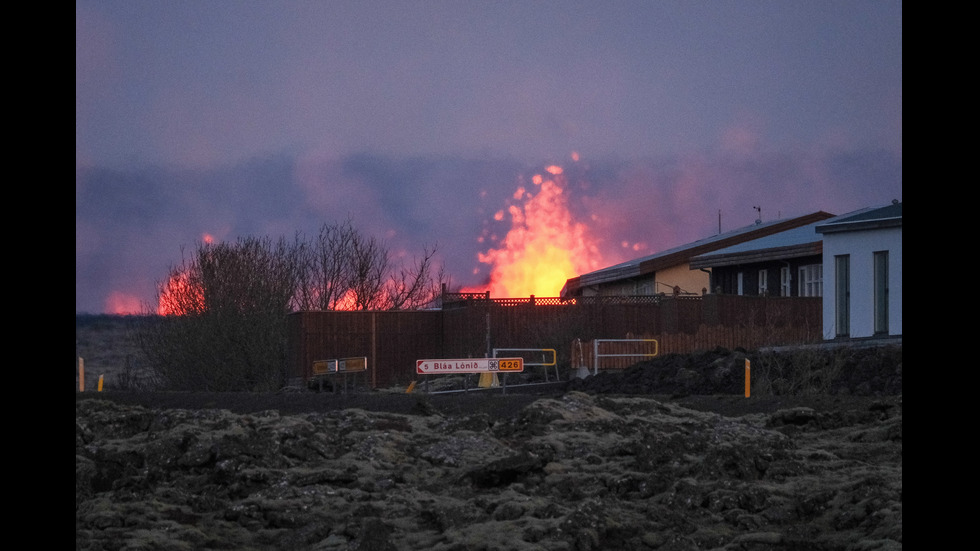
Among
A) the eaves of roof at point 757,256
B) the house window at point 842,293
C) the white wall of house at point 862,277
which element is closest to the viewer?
the white wall of house at point 862,277

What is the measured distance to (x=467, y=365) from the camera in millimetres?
17594

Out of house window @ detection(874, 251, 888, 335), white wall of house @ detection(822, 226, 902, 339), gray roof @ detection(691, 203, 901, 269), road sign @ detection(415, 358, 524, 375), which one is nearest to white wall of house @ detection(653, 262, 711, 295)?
gray roof @ detection(691, 203, 901, 269)

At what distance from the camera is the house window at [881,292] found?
22.7 m

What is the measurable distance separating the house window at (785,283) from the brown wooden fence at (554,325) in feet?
7.78

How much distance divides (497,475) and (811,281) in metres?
23.4

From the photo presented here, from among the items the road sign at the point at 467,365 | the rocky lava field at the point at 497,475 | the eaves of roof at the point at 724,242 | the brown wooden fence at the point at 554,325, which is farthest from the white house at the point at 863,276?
the eaves of roof at the point at 724,242

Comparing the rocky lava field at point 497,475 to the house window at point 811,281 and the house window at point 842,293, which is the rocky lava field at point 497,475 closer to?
the house window at point 842,293

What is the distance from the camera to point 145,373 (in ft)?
101

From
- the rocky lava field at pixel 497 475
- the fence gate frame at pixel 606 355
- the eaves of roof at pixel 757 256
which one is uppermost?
the eaves of roof at pixel 757 256

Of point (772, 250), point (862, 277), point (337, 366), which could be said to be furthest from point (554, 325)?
point (337, 366)
